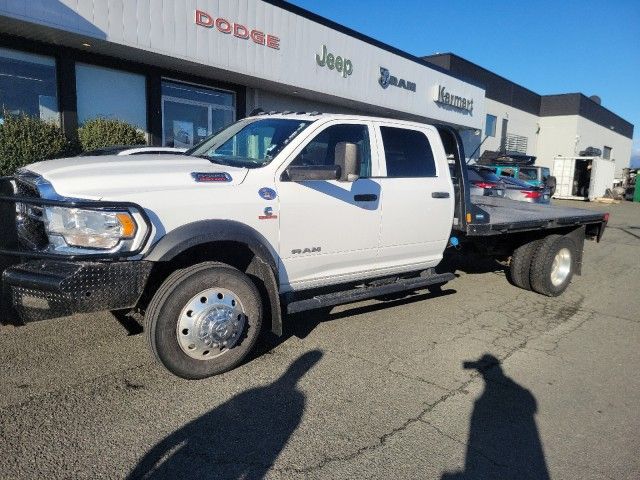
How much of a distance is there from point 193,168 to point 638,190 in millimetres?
39389

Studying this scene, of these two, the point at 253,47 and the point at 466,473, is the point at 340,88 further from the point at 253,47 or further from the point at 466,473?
the point at 466,473

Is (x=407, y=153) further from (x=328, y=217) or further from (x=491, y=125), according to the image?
(x=491, y=125)

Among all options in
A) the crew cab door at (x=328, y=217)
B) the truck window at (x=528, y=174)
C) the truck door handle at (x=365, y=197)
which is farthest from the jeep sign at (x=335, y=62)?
the truck door handle at (x=365, y=197)

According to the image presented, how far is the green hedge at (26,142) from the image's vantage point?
871cm

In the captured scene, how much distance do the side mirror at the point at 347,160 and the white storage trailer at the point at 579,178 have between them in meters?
32.3

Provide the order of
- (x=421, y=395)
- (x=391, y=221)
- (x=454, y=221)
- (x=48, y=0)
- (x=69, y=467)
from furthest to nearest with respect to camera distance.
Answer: (x=48, y=0) → (x=454, y=221) → (x=391, y=221) → (x=421, y=395) → (x=69, y=467)

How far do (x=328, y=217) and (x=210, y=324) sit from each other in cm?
136

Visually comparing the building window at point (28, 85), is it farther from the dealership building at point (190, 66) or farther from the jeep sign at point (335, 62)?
the jeep sign at point (335, 62)

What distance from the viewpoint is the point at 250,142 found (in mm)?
4414

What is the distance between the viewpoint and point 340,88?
639 inches

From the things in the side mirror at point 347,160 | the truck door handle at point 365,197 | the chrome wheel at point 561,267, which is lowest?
the chrome wheel at point 561,267

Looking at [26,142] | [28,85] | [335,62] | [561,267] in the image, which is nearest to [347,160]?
[561,267]

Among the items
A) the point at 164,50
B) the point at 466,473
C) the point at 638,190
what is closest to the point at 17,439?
the point at 466,473

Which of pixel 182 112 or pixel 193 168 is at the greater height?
pixel 182 112
